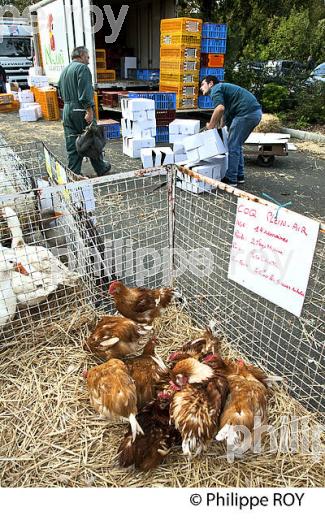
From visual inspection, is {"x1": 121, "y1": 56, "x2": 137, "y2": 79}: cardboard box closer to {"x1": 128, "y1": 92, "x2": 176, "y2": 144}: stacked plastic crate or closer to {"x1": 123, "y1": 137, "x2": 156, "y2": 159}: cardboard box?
{"x1": 128, "y1": 92, "x2": 176, "y2": 144}: stacked plastic crate

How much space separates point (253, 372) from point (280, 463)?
49 cm

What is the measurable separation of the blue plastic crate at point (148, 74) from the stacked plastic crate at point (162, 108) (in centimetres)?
335

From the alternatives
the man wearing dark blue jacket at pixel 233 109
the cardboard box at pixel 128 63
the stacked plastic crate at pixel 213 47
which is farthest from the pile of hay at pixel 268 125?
the cardboard box at pixel 128 63

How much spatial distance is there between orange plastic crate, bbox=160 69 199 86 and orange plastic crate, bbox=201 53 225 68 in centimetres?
34

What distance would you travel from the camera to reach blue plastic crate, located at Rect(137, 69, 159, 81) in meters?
12.6

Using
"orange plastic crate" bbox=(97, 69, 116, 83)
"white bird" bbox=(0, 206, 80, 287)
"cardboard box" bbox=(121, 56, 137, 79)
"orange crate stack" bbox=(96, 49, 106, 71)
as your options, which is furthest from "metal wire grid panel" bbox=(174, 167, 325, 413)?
"cardboard box" bbox=(121, 56, 137, 79)

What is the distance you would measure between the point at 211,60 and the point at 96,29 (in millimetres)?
3966

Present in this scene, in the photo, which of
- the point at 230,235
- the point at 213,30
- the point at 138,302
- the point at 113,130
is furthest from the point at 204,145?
the point at 213,30

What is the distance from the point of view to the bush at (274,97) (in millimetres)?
11781

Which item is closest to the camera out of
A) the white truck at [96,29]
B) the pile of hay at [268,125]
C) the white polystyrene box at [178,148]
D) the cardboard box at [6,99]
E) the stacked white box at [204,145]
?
the stacked white box at [204,145]

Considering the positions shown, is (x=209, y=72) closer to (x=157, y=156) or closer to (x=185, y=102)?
(x=185, y=102)

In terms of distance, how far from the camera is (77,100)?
6355 mm

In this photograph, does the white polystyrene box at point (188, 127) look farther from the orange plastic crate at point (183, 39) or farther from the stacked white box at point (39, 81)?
the stacked white box at point (39, 81)

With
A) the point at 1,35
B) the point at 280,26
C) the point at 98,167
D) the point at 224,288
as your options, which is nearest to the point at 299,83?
the point at 280,26
